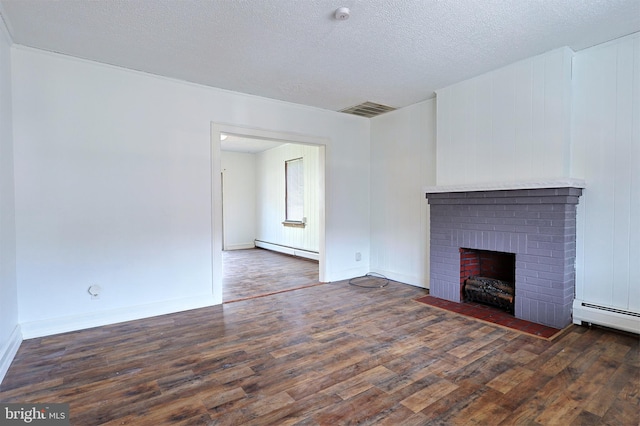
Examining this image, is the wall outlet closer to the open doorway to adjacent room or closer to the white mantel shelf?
the open doorway to adjacent room

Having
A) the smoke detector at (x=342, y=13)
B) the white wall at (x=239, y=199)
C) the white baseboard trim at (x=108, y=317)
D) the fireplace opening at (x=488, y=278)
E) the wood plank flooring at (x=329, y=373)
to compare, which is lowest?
the wood plank flooring at (x=329, y=373)

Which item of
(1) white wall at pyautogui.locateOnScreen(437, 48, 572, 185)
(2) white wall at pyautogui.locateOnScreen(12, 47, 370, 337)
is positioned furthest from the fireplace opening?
(2) white wall at pyautogui.locateOnScreen(12, 47, 370, 337)

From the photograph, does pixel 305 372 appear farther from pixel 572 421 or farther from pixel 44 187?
pixel 44 187

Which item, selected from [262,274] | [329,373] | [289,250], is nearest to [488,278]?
[329,373]

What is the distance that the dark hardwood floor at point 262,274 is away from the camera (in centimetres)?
463

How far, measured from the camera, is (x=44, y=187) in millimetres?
3039

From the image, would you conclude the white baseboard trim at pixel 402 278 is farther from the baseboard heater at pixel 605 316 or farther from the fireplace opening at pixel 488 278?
the baseboard heater at pixel 605 316

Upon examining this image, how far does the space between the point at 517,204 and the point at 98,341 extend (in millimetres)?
4184

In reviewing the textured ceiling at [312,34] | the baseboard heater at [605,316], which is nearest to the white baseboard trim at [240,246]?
the textured ceiling at [312,34]

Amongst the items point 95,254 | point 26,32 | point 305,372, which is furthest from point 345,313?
point 26,32

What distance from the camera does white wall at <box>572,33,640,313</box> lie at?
9.45 ft

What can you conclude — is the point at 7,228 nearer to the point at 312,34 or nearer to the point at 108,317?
the point at 108,317

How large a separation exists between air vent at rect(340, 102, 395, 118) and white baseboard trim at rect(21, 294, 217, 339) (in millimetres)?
3262
